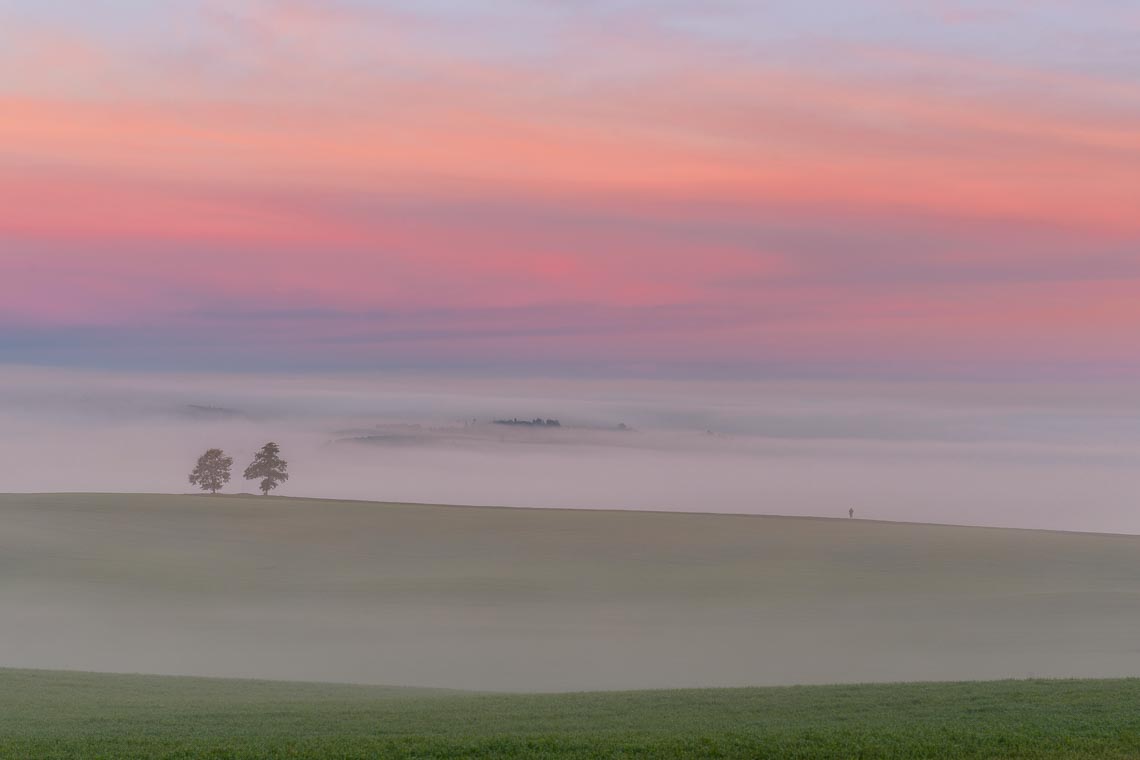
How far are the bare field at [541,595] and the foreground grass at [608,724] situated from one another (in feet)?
38.6

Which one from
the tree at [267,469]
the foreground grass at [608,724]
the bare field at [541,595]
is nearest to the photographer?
the foreground grass at [608,724]

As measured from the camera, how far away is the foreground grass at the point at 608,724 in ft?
43.8

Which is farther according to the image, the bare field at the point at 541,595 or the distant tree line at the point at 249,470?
the distant tree line at the point at 249,470

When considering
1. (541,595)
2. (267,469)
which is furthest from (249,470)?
(541,595)

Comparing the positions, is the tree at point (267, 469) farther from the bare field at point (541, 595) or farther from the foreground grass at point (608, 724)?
the foreground grass at point (608, 724)

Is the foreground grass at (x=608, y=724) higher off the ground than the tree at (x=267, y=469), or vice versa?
the tree at (x=267, y=469)

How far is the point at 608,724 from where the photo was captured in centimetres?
1593

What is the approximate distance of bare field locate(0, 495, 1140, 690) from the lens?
33281 mm

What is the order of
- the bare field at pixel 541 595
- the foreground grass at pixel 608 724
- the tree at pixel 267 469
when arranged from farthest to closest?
the tree at pixel 267 469
the bare field at pixel 541 595
the foreground grass at pixel 608 724

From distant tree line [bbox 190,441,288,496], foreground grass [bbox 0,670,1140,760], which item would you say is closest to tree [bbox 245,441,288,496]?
distant tree line [bbox 190,441,288,496]

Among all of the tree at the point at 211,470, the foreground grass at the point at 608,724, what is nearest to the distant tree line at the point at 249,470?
the tree at the point at 211,470

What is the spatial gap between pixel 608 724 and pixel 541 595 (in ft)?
93.5

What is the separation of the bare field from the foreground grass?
11.8 metres

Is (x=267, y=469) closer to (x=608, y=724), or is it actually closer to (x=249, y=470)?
(x=249, y=470)
